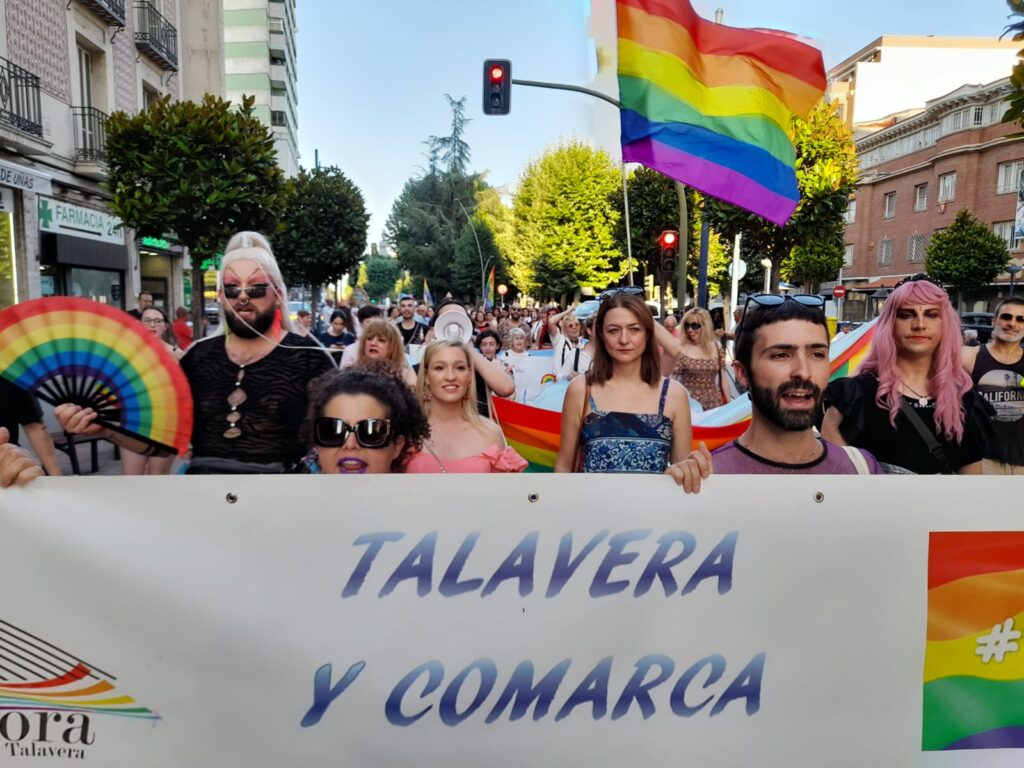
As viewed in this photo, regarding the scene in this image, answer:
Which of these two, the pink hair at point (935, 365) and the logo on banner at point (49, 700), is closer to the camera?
the logo on banner at point (49, 700)

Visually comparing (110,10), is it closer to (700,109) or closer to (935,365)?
(700,109)

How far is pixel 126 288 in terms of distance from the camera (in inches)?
747

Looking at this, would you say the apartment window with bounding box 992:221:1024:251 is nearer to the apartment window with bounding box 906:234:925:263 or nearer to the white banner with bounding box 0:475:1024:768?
the apartment window with bounding box 906:234:925:263

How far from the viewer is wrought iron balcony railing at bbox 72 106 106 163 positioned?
1617 centimetres

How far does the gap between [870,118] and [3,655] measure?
2602 inches

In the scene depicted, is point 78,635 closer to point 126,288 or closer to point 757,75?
point 757,75

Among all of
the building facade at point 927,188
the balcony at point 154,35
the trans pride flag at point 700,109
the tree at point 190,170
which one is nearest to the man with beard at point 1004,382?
the trans pride flag at point 700,109

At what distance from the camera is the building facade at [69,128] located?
13.3 m

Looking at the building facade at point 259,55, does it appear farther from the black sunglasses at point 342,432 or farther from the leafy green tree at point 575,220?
the black sunglasses at point 342,432

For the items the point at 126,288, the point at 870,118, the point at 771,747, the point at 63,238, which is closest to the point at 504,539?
the point at 771,747

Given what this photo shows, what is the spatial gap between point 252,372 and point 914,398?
257 centimetres

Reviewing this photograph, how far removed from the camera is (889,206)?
49531 mm

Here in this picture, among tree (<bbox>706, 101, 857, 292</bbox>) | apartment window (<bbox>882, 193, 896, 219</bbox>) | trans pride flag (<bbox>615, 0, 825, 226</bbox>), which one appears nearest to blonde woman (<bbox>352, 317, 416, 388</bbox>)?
trans pride flag (<bbox>615, 0, 825, 226</bbox>)

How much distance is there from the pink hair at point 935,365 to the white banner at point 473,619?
37.7 inches
